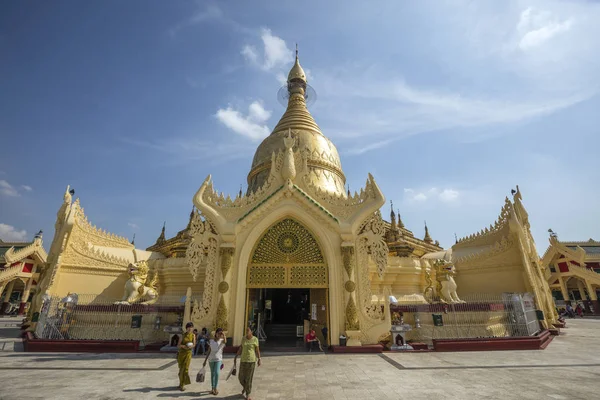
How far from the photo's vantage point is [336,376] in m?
7.10

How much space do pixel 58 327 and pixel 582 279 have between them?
46.6 m

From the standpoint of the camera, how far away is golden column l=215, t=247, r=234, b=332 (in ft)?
34.1

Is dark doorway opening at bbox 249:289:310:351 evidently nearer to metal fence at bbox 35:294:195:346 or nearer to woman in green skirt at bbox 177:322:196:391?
metal fence at bbox 35:294:195:346

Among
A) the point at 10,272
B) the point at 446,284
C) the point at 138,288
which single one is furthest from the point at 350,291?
the point at 10,272

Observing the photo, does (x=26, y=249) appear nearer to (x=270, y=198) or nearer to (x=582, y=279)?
(x=270, y=198)

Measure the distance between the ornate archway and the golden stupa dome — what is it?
755cm

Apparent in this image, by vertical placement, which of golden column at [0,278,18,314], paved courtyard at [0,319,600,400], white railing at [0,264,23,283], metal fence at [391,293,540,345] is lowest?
paved courtyard at [0,319,600,400]

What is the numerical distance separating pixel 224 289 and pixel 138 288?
5.04 m

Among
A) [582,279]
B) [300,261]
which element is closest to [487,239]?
[300,261]

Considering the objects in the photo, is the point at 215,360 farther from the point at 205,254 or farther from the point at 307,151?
the point at 307,151

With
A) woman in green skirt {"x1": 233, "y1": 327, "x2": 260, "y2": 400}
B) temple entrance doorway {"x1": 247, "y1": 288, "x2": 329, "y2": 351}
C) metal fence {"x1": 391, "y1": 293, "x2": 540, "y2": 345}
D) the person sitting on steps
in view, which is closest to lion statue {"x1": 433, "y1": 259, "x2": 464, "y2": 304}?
metal fence {"x1": 391, "y1": 293, "x2": 540, "y2": 345}

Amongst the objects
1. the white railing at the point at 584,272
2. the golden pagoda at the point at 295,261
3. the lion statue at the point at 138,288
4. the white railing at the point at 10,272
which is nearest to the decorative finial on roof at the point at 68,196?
the golden pagoda at the point at 295,261

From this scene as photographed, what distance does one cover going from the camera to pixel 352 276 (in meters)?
10.9

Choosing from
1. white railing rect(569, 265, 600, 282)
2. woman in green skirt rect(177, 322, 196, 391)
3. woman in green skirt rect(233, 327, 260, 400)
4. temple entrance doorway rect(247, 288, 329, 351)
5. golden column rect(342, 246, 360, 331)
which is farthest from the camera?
white railing rect(569, 265, 600, 282)
